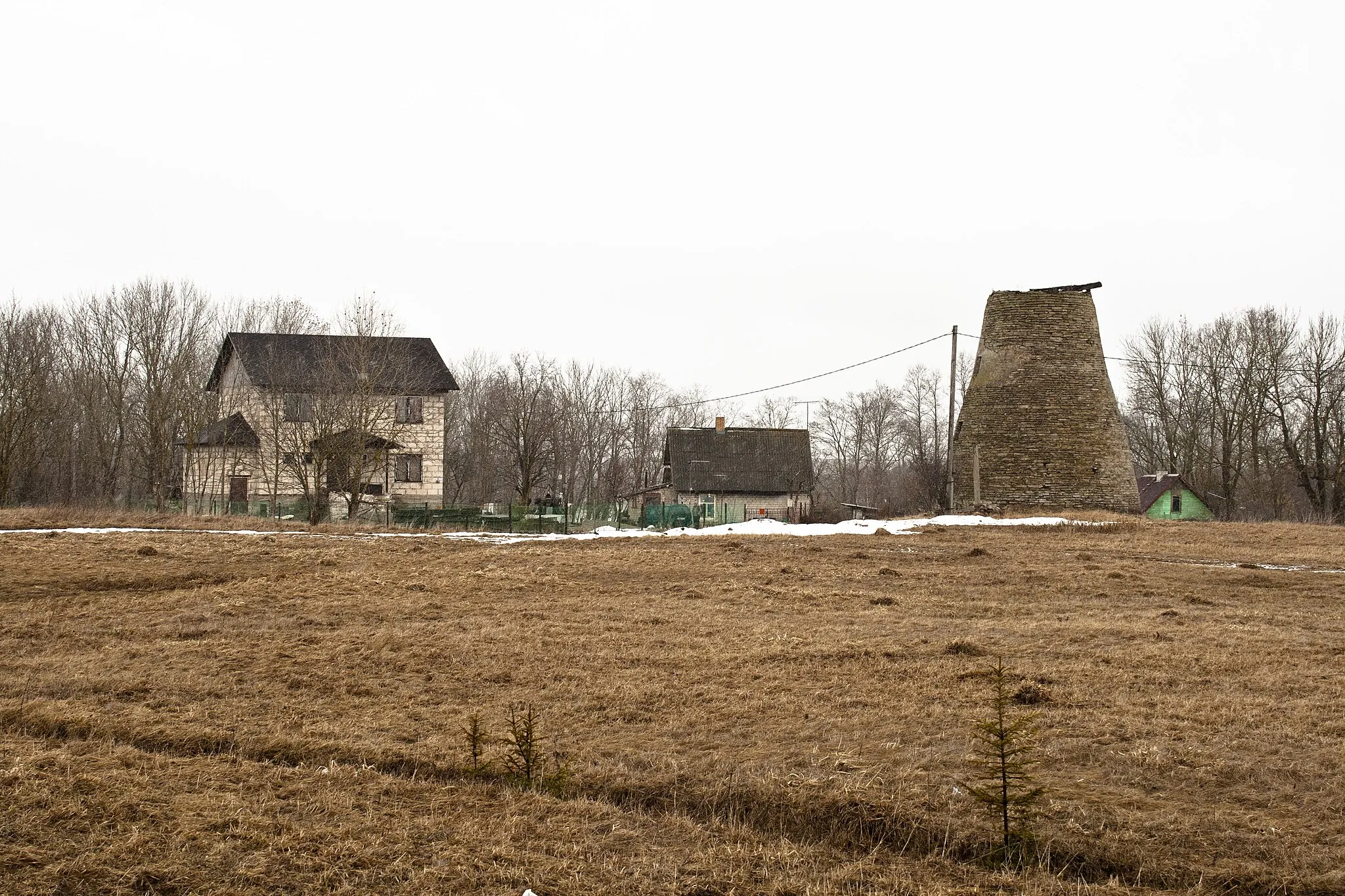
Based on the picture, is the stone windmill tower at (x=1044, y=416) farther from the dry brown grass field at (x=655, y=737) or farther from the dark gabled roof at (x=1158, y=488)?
the dry brown grass field at (x=655, y=737)

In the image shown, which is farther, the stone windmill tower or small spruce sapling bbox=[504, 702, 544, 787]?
the stone windmill tower

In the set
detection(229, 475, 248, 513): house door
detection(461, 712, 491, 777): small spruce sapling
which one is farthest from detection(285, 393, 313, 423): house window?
detection(461, 712, 491, 777): small spruce sapling

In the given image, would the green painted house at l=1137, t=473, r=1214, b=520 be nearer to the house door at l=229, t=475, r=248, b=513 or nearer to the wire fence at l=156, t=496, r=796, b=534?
the wire fence at l=156, t=496, r=796, b=534

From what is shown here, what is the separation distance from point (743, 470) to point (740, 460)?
60 cm

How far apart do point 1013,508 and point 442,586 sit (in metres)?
21.5

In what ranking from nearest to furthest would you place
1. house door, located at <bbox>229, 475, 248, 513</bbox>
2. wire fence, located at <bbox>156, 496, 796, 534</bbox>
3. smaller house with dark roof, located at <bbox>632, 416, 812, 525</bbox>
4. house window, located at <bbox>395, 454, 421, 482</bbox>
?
wire fence, located at <bbox>156, 496, 796, 534</bbox>
house door, located at <bbox>229, 475, 248, 513</bbox>
house window, located at <bbox>395, 454, 421, 482</bbox>
smaller house with dark roof, located at <bbox>632, 416, 812, 525</bbox>

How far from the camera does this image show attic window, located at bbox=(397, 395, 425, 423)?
4644cm

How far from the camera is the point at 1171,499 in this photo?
49781 mm

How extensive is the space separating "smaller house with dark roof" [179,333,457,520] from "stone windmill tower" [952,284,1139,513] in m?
19.2

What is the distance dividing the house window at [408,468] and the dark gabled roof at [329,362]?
270 centimetres

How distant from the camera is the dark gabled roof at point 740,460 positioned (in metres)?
54.9

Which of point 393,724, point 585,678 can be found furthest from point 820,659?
point 393,724

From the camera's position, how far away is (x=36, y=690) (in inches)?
340

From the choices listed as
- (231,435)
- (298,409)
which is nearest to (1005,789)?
(298,409)
